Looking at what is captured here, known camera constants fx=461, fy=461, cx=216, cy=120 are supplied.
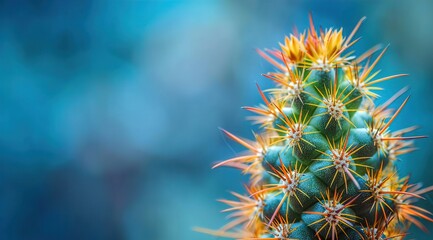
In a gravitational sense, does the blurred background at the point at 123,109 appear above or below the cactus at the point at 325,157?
above

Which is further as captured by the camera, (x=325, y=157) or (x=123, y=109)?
(x=123, y=109)

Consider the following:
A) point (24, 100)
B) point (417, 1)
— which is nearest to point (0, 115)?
point (24, 100)

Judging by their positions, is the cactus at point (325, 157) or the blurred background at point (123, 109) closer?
the cactus at point (325, 157)

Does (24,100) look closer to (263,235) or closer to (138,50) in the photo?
(138,50)

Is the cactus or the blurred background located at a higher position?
the blurred background

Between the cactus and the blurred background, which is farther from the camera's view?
the blurred background
